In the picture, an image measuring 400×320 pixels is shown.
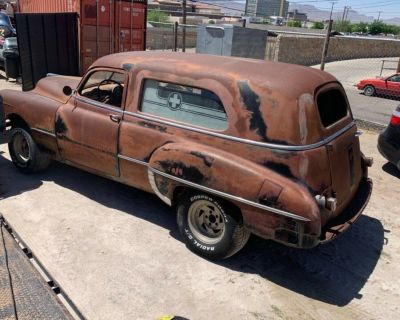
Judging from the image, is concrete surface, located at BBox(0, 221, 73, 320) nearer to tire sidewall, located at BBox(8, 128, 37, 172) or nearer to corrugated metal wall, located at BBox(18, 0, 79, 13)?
tire sidewall, located at BBox(8, 128, 37, 172)

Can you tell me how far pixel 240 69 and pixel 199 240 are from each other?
5.85 ft

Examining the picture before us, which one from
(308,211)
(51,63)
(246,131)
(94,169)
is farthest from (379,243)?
(51,63)

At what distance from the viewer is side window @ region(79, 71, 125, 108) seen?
15.8ft

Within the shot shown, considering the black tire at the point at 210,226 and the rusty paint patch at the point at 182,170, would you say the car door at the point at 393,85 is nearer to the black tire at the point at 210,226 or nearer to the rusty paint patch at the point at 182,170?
the black tire at the point at 210,226

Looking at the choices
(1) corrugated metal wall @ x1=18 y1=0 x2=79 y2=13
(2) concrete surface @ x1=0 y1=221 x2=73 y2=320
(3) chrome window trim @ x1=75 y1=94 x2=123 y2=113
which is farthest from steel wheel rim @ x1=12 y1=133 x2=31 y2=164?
(1) corrugated metal wall @ x1=18 y1=0 x2=79 y2=13

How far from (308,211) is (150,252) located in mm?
1770

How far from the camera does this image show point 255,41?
43.4 feet

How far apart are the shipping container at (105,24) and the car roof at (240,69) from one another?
6.92 m

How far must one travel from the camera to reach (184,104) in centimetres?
414

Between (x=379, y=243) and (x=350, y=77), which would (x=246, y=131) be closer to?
(x=379, y=243)

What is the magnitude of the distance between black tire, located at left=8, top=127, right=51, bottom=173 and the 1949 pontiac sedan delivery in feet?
2.01

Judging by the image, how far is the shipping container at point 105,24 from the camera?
35.8 ft

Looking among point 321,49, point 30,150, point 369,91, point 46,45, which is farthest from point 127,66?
point 321,49

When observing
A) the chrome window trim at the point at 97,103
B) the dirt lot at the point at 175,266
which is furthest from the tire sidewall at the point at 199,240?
the chrome window trim at the point at 97,103
